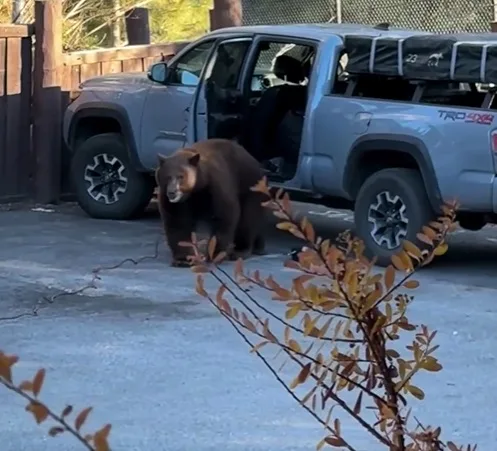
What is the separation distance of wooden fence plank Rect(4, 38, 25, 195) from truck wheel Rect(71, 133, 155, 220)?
104 centimetres

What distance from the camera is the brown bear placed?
33.9ft

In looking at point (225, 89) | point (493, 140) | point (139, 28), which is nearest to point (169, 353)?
point (493, 140)

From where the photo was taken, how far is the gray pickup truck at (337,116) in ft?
33.6

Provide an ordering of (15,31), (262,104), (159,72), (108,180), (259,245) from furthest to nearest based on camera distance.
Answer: (15,31), (108,180), (159,72), (262,104), (259,245)

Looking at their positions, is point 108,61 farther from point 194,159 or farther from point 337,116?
point 194,159

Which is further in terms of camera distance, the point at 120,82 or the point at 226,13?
the point at 226,13

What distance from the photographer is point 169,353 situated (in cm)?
782

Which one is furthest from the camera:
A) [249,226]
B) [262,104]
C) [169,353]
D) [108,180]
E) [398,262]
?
[108,180]

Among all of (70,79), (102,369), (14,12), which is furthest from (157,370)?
(14,12)

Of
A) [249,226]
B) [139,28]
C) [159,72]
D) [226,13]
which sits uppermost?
[226,13]

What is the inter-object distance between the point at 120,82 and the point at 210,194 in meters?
2.92

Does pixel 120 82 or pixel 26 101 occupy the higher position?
pixel 120 82

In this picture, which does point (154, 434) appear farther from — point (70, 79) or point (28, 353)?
point (70, 79)

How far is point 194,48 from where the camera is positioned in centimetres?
1230
